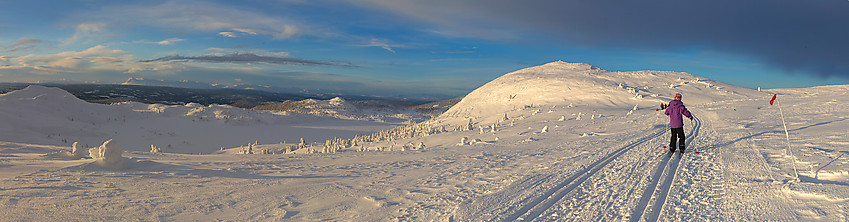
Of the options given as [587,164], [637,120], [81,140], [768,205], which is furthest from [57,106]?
[637,120]

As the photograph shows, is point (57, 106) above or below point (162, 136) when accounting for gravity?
above

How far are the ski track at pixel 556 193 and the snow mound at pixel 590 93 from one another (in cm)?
1597

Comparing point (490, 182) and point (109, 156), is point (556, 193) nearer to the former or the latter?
point (490, 182)

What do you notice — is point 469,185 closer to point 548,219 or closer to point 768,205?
point 548,219

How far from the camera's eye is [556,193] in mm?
5828

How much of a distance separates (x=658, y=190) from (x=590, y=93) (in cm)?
2586

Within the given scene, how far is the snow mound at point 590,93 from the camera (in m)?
27.2

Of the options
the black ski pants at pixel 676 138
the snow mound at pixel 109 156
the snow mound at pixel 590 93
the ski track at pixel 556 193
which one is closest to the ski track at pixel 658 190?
the black ski pants at pixel 676 138

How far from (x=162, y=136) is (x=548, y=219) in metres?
22.5

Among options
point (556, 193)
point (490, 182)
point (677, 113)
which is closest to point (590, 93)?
point (677, 113)

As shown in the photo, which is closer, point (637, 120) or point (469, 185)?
point (469, 185)

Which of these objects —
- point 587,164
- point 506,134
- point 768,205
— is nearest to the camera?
point 768,205

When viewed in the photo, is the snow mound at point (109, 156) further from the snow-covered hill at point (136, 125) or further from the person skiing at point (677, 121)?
the person skiing at point (677, 121)

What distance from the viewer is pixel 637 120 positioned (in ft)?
56.7
